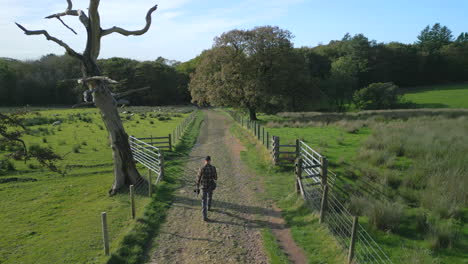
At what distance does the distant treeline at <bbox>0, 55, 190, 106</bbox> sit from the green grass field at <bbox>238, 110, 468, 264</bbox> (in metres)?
70.8

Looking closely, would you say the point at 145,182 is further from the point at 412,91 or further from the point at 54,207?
the point at 412,91

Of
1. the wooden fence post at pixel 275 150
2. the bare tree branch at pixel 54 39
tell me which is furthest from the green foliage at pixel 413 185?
the bare tree branch at pixel 54 39

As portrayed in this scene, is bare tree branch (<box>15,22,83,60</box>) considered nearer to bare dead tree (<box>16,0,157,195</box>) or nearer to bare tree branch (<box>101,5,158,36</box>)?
bare dead tree (<box>16,0,157,195</box>)

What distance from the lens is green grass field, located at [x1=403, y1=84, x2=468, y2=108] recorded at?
56062 mm

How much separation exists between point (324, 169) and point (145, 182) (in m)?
7.92

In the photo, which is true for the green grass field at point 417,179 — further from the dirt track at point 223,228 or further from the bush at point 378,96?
the bush at point 378,96

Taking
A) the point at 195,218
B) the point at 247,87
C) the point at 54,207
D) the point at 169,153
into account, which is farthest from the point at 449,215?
the point at 247,87

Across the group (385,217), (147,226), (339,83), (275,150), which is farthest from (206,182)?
(339,83)

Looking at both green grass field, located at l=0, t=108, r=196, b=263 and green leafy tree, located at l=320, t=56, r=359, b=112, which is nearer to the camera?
green grass field, located at l=0, t=108, r=196, b=263

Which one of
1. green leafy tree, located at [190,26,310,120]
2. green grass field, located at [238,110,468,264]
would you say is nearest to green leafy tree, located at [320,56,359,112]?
green leafy tree, located at [190,26,310,120]

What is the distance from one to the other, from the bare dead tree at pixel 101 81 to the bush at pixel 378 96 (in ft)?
172

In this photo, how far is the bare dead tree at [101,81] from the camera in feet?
38.3

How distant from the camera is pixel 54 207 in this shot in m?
11.6

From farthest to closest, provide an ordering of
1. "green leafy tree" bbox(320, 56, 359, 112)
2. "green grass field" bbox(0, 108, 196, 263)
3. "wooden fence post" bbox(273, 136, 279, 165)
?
"green leafy tree" bbox(320, 56, 359, 112) < "wooden fence post" bbox(273, 136, 279, 165) < "green grass field" bbox(0, 108, 196, 263)
